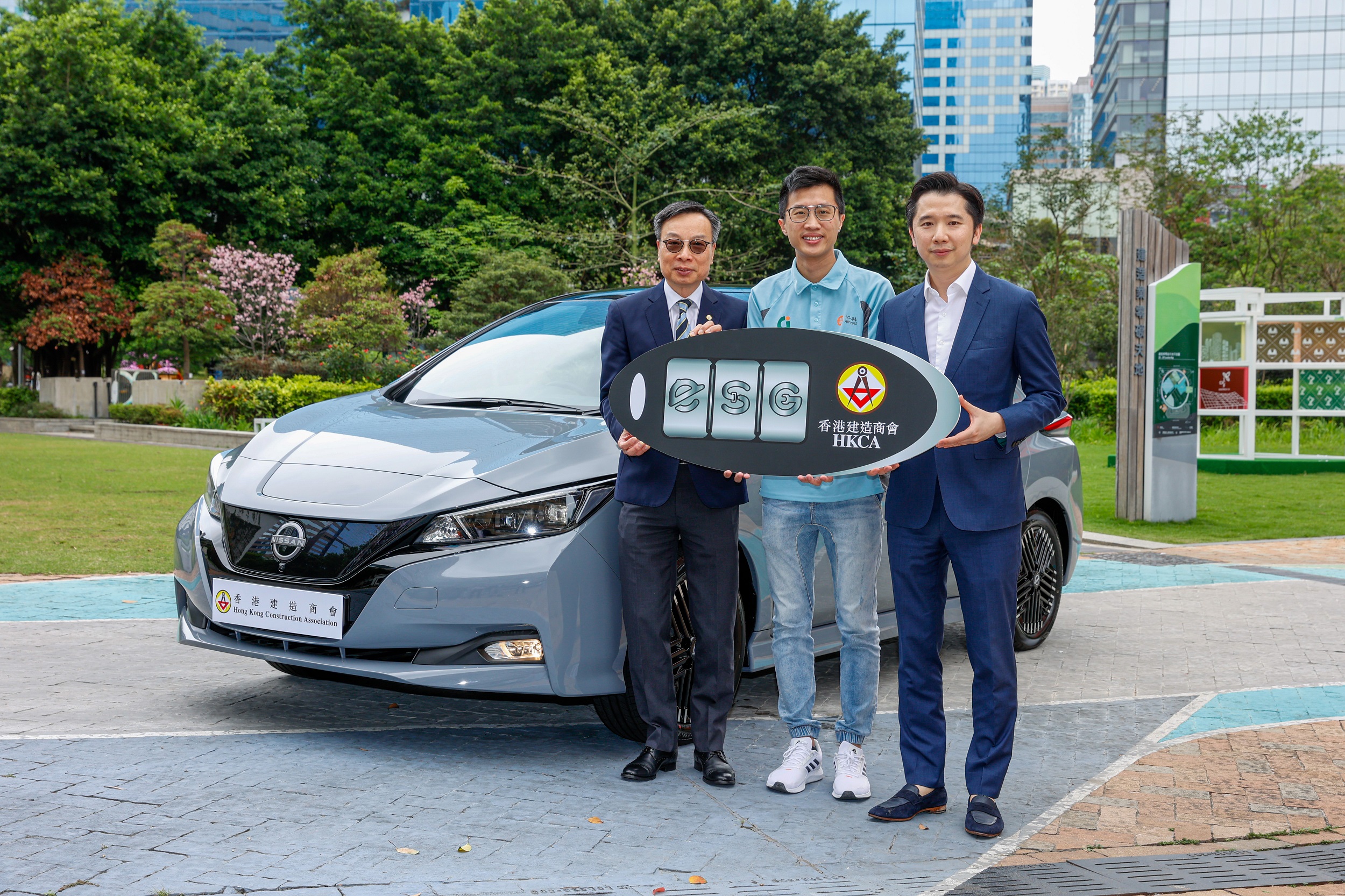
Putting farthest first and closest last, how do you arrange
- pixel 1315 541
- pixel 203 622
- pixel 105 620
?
pixel 1315 541, pixel 105 620, pixel 203 622

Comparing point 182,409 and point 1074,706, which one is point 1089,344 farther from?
point 1074,706

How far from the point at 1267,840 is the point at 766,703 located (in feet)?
7.09

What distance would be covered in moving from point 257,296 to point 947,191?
29931mm

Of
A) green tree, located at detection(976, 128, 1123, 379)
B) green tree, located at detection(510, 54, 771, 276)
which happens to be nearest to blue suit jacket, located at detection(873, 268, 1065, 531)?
green tree, located at detection(510, 54, 771, 276)

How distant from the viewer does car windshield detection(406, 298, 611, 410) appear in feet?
16.5

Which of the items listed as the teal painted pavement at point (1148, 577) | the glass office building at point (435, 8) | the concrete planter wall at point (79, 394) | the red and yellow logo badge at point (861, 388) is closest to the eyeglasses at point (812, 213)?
the red and yellow logo badge at point (861, 388)

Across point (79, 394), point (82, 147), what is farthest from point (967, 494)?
point (79, 394)

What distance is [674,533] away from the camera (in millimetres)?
4191

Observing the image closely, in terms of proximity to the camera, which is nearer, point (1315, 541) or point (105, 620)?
point (105, 620)

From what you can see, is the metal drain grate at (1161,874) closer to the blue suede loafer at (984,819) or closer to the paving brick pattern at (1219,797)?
the paving brick pattern at (1219,797)

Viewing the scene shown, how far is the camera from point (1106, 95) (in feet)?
351

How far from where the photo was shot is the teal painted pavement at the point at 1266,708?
513 centimetres

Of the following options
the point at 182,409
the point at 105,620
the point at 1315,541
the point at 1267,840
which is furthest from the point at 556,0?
the point at 1267,840

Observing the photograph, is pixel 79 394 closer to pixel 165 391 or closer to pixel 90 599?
pixel 165 391
